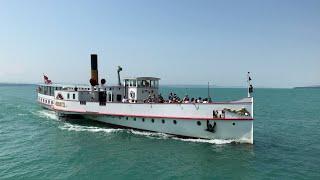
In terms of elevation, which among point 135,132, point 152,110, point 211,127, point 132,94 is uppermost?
point 132,94

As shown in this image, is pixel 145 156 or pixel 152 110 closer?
pixel 145 156

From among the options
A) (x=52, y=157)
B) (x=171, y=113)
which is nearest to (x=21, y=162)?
(x=52, y=157)

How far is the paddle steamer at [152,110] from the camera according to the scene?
91.8ft

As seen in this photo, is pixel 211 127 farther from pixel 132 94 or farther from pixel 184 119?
pixel 132 94

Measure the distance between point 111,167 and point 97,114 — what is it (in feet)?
49.6

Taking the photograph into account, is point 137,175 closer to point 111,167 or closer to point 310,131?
point 111,167

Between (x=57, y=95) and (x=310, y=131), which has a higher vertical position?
(x=57, y=95)

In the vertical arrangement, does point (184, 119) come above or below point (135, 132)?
above

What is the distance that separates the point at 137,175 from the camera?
68.7 ft

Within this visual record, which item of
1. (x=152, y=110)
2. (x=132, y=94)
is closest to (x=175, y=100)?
(x=152, y=110)

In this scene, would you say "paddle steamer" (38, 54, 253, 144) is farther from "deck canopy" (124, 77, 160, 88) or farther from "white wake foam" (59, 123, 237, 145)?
"white wake foam" (59, 123, 237, 145)

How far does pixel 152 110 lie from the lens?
31.7m

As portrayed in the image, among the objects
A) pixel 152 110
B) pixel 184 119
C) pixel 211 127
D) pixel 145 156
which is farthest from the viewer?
pixel 152 110

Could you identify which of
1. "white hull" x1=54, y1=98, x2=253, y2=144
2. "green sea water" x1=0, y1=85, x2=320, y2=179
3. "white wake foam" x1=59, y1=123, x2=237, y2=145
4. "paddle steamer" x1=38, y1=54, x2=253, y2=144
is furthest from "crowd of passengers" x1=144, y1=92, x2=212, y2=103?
"green sea water" x1=0, y1=85, x2=320, y2=179
